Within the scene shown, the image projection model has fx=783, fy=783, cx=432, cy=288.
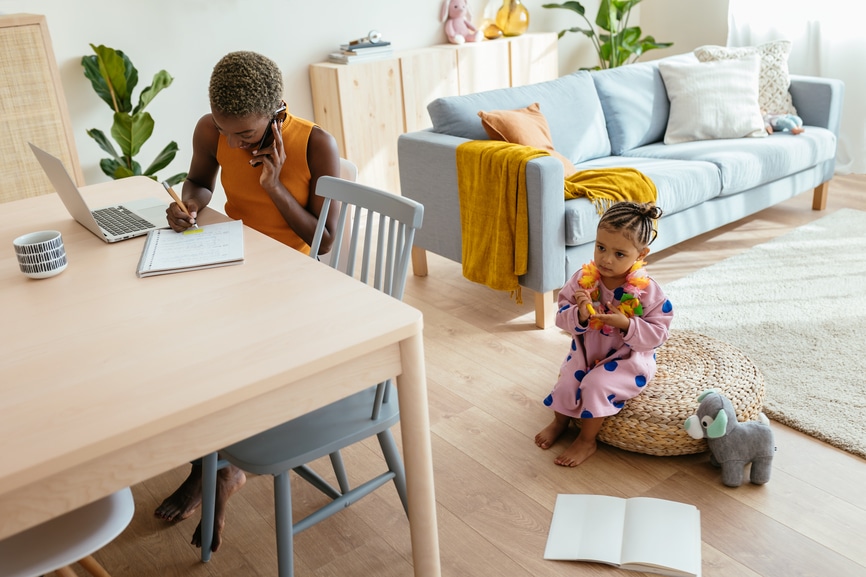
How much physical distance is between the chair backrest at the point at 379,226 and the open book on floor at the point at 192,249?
228 millimetres

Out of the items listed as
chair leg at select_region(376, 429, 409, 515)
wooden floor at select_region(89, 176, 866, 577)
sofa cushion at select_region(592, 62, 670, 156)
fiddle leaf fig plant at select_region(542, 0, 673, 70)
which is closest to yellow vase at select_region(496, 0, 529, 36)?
fiddle leaf fig plant at select_region(542, 0, 673, 70)

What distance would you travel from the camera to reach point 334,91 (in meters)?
4.35

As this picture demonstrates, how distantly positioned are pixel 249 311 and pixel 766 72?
360cm

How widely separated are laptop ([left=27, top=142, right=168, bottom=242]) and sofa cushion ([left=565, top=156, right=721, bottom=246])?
1.52 meters

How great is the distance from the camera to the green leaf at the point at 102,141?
374cm

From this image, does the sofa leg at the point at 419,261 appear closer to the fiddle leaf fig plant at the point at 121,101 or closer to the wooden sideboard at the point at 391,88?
the wooden sideboard at the point at 391,88

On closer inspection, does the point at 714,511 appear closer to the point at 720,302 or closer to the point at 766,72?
the point at 720,302

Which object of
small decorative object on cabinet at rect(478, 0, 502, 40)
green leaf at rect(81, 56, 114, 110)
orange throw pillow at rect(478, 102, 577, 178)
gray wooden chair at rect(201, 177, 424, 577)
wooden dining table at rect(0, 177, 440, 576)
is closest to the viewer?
wooden dining table at rect(0, 177, 440, 576)

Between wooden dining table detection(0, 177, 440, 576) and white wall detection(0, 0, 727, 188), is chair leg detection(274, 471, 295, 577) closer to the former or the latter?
wooden dining table detection(0, 177, 440, 576)

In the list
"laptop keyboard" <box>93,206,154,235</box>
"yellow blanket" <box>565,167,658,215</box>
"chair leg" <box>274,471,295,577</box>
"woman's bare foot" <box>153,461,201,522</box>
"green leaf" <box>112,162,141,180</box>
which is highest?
"laptop keyboard" <box>93,206,154,235</box>

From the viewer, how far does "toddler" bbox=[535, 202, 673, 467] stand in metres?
2.12

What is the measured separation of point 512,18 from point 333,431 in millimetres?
4013

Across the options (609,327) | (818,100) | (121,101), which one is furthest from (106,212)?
(818,100)

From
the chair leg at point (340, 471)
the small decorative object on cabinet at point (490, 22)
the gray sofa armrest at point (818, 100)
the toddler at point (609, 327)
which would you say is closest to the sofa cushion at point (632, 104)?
the gray sofa armrest at point (818, 100)
